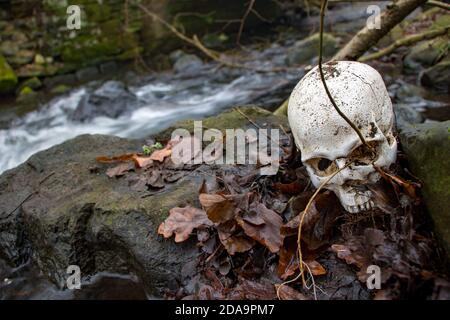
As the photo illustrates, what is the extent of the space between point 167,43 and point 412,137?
370 inches

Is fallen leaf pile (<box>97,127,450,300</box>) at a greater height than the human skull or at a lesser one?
lesser

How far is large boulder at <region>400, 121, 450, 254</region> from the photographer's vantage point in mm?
2056

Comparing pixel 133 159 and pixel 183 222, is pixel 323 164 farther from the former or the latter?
pixel 133 159

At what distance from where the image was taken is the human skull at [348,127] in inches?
85.0

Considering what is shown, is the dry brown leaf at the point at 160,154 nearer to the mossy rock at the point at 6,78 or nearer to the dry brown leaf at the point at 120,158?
the dry brown leaf at the point at 120,158

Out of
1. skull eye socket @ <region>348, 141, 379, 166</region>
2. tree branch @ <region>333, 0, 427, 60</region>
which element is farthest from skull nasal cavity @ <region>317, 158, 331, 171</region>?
tree branch @ <region>333, 0, 427, 60</region>

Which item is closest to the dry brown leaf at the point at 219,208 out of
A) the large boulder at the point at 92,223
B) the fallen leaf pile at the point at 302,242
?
the fallen leaf pile at the point at 302,242

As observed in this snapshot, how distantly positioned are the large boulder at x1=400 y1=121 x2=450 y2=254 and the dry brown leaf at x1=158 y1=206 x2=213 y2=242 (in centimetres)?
114

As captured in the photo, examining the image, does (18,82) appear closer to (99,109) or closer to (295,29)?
(99,109)

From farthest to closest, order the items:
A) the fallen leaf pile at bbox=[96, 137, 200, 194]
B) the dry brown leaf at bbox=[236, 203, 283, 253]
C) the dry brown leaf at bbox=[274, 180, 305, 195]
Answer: the fallen leaf pile at bbox=[96, 137, 200, 194]
the dry brown leaf at bbox=[274, 180, 305, 195]
the dry brown leaf at bbox=[236, 203, 283, 253]

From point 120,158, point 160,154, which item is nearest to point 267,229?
point 160,154

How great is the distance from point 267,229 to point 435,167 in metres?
0.89

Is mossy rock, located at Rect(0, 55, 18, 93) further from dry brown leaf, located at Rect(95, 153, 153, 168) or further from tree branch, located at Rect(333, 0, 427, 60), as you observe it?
tree branch, located at Rect(333, 0, 427, 60)
